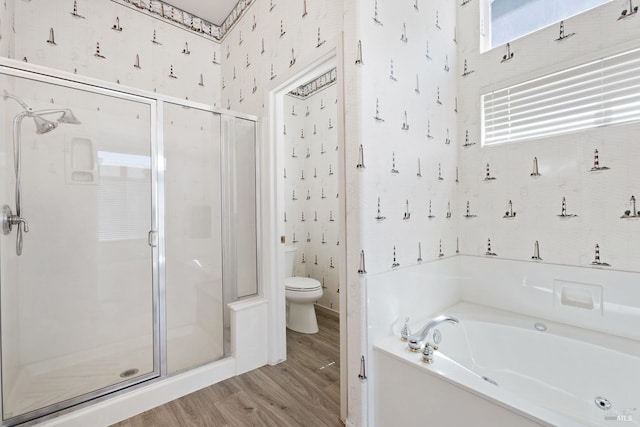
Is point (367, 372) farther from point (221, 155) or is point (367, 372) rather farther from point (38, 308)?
point (38, 308)

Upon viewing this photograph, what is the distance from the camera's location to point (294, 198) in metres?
3.59

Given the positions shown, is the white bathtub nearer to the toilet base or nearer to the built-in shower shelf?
the toilet base

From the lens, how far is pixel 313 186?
11.4 ft

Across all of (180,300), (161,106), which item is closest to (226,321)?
(180,300)

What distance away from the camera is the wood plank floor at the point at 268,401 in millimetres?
1594

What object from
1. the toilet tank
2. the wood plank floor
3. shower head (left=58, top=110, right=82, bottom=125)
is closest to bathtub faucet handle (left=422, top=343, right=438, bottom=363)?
the wood plank floor

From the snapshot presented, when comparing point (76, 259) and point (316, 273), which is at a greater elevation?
point (76, 259)

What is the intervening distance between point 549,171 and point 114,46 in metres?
3.42

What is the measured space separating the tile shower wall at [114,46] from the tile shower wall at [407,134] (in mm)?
2104

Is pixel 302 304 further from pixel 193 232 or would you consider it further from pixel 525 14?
pixel 525 14

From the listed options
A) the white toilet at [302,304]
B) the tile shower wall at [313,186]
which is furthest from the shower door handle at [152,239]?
the tile shower wall at [313,186]

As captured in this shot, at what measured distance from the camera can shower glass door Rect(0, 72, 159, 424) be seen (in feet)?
5.29

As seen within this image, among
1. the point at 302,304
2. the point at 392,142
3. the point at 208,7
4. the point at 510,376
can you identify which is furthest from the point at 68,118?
the point at 510,376

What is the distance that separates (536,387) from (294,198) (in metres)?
2.77
